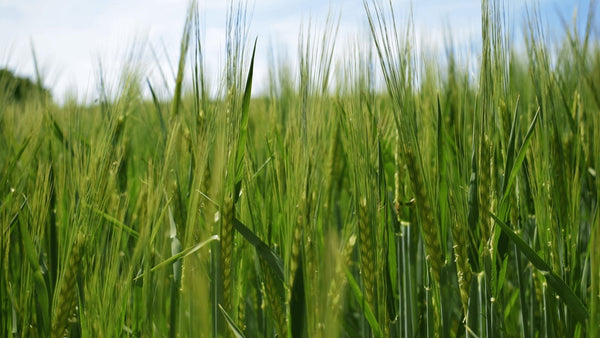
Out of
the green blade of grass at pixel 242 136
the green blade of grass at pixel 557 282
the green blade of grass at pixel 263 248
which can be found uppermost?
the green blade of grass at pixel 242 136

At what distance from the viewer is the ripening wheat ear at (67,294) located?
560 millimetres

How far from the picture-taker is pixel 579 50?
889 millimetres

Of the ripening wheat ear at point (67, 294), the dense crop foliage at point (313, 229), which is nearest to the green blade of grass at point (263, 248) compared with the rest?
the dense crop foliage at point (313, 229)

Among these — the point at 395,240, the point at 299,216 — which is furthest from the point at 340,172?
the point at 299,216

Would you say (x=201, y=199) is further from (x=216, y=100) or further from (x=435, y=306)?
(x=435, y=306)

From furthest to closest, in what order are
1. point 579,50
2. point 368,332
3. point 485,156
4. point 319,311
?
point 579,50 < point 368,332 < point 485,156 < point 319,311

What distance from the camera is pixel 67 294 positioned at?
1.87 feet

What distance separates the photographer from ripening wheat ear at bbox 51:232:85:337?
560 mm

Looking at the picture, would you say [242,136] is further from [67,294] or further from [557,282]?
[557,282]

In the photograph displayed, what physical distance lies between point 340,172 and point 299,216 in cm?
64

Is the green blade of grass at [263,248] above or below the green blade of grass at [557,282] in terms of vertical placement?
above

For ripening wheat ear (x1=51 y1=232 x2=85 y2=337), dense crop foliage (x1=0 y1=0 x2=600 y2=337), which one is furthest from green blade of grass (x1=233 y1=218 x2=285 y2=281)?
ripening wheat ear (x1=51 y1=232 x2=85 y2=337)

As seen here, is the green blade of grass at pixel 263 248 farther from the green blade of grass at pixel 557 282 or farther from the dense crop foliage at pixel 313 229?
the green blade of grass at pixel 557 282

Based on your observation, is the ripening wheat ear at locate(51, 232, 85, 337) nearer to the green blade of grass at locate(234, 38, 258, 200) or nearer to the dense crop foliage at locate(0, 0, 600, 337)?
the dense crop foliage at locate(0, 0, 600, 337)
